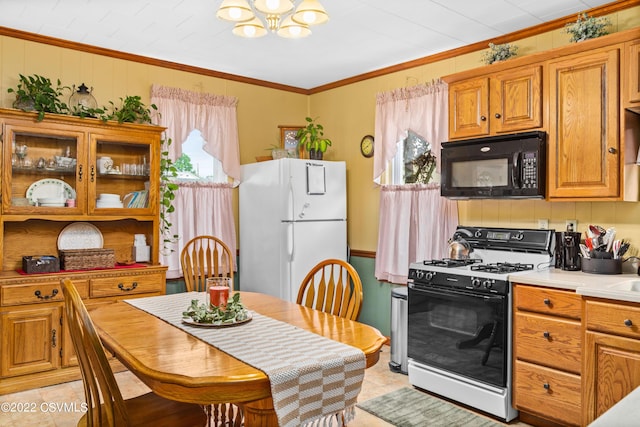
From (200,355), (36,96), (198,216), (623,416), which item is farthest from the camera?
(198,216)

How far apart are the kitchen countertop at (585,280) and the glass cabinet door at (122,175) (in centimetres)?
272

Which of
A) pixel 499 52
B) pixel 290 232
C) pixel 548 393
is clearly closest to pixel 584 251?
pixel 548 393

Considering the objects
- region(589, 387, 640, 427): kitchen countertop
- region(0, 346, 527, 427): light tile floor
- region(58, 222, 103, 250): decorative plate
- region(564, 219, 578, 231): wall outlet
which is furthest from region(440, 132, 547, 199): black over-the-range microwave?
region(58, 222, 103, 250): decorative plate

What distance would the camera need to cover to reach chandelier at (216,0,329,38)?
214cm

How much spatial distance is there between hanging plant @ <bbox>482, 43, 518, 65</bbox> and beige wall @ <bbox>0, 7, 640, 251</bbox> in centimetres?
13

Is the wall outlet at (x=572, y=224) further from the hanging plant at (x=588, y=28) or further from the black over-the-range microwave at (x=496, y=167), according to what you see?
the hanging plant at (x=588, y=28)

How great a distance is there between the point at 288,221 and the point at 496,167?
1696 mm

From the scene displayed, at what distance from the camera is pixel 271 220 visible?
13.7ft

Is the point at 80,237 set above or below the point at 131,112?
below

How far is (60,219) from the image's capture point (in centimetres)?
340

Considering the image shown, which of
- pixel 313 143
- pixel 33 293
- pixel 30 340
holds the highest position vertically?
pixel 313 143

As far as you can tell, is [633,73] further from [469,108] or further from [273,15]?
[273,15]

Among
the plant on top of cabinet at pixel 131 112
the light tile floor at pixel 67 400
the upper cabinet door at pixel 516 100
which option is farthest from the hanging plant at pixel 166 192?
the upper cabinet door at pixel 516 100

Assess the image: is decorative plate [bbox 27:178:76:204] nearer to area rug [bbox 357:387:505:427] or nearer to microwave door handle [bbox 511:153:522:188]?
area rug [bbox 357:387:505:427]
